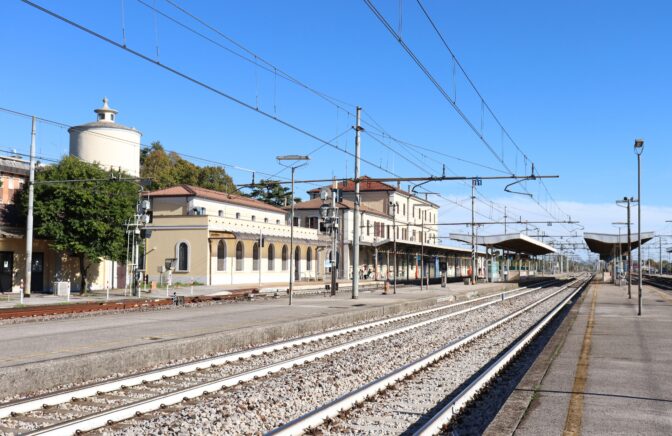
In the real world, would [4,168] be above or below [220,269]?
above

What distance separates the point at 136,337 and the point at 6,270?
2261 centimetres

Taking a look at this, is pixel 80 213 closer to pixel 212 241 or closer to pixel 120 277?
pixel 120 277

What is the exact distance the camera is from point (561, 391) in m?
10.1

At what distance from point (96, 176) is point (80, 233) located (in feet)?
12.0

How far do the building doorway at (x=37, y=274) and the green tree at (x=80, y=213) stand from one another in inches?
47.3

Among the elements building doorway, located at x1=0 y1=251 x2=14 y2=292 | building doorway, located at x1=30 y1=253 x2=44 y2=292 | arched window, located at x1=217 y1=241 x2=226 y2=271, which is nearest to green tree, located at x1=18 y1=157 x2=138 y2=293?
building doorway, located at x1=30 y1=253 x2=44 y2=292

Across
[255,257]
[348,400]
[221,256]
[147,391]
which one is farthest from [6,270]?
[348,400]

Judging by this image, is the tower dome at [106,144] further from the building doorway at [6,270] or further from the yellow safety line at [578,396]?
the yellow safety line at [578,396]

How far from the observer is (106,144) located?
53.1 meters

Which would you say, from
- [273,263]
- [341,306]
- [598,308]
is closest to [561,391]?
[341,306]

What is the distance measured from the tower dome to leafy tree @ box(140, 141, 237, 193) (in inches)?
862

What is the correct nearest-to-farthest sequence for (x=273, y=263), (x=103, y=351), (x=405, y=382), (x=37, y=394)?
1. (x=37, y=394)
2. (x=405, y=382)
3. (x=103, y=351)
4. (x=273, y=263)

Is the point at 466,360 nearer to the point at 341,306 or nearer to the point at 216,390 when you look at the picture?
the point at 216,390

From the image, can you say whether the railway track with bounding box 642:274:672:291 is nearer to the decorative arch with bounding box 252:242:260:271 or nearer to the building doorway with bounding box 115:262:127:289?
the decorative arch with bounding box 252:242:260:271
